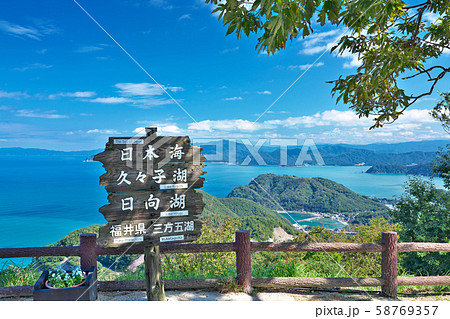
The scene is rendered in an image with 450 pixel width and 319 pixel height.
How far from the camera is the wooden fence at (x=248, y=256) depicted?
4.11 m

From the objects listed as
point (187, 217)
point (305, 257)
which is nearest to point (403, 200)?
point (305, 257)

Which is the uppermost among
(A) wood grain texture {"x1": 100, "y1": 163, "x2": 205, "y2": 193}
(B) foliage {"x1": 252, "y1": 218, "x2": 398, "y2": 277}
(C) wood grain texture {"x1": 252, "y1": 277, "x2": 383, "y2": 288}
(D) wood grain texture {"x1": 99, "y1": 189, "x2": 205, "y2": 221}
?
(A) wood grain texture {"x1": 100, "y1": 163, "x2": 205, "y2": 193}

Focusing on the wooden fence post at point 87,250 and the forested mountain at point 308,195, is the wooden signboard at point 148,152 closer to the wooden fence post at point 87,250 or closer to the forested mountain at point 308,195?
the wooden fence post at point 87,250

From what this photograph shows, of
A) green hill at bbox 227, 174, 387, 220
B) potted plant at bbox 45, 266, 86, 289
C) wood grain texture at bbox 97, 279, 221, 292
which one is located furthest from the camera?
green hill at bbox 227, 174, 387, 220

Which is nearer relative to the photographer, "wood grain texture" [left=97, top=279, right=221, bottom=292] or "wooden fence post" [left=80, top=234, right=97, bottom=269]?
"wooden fence post" [left=80, top=234, right=97, bottom=269]

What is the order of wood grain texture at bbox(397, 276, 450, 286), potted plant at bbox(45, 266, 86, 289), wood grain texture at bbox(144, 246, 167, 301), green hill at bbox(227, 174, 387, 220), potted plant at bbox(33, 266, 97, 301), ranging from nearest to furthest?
potted plant at bbox(33, 266, 97, 301) < potted plant at bbox(45, 266, 86, 289) < wood grain texture at bbox(144, 246, 167, 301) < wood grain texture at bbox(397, 276, 450, 286) < green hill at bbox(227, 174, 387, 220)

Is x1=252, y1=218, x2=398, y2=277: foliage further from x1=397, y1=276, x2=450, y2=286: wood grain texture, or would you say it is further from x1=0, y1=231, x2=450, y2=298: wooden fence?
x1=397, y1=276, x2=450, y2=286: wood grain texture

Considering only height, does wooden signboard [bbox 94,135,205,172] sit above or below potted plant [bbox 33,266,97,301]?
above

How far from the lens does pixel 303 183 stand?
2497 cm

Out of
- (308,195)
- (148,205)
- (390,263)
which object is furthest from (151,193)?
(308,195)

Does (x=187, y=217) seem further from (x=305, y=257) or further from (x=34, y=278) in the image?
(x=305, y=257)

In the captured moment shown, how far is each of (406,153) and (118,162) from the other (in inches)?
964

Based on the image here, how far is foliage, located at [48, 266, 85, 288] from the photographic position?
3.23 metres

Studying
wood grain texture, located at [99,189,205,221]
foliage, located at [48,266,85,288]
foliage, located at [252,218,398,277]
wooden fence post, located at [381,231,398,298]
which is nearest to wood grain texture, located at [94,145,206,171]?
wood grain texture, located at [99,189,205,221]
